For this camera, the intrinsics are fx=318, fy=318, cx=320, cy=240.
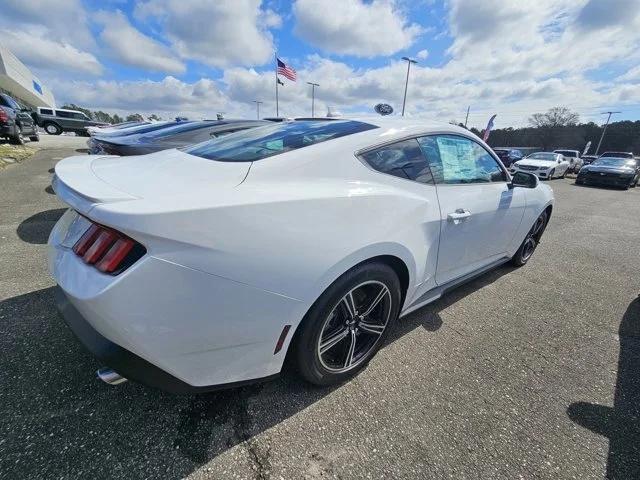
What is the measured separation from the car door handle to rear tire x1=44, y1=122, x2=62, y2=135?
3334 cm

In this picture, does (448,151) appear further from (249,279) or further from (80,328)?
(80,328)

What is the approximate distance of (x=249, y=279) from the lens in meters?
1.34

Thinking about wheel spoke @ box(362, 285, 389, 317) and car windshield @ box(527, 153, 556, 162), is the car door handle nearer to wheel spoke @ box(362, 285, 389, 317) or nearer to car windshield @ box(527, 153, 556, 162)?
wheel spoke @ box(362, 285, 389, 317)

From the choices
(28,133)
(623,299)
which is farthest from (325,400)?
(28,133)

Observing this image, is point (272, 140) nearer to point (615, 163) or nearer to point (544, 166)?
point (544, 166)

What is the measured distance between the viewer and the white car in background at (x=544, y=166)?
16.2 m

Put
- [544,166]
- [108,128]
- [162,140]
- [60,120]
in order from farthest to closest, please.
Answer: [60,120]
[544,166]
[108,128]
[162,140]

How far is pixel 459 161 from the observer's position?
2508mm

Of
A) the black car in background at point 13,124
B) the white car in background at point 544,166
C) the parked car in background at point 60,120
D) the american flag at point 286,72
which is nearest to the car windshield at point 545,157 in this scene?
the white car in background at point 544,166

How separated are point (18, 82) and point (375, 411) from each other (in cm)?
6709

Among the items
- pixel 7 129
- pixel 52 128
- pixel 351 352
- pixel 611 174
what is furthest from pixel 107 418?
pixel 52 128

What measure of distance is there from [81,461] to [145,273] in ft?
3.21

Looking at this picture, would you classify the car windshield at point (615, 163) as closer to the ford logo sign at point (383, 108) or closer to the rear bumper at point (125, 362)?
the ford logo sign at point (383, 108)

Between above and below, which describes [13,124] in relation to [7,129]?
above
